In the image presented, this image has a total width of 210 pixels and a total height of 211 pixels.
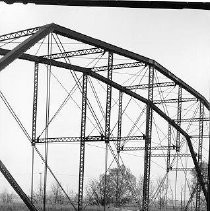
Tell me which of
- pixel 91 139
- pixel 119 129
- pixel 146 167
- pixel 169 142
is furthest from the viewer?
pixel 169 142

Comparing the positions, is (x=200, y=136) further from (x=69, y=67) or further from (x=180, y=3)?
(x=180, y=3)

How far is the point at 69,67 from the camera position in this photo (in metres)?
21.0

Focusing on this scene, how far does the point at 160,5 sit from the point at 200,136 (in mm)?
27012

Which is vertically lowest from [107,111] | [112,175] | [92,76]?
[112,175]

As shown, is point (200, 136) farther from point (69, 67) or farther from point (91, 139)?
point (69, 67)

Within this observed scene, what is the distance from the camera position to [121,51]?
21.3 meters

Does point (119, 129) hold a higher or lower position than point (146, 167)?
higher

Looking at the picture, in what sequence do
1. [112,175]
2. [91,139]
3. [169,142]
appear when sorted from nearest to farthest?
[91,139] < [169,142] < [112,175]

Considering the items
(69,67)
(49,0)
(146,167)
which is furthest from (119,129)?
(49,0)

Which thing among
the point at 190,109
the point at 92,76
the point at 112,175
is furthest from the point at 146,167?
the point at 112,175

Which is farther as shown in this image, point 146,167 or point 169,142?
point 169,142

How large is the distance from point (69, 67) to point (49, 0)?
15208 mm

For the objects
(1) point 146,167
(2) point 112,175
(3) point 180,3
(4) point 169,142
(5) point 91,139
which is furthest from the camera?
(2) point 112,175

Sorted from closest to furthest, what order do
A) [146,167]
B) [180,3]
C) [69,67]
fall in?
1. [180,3]
2. [69,67]
3. [146,167]
